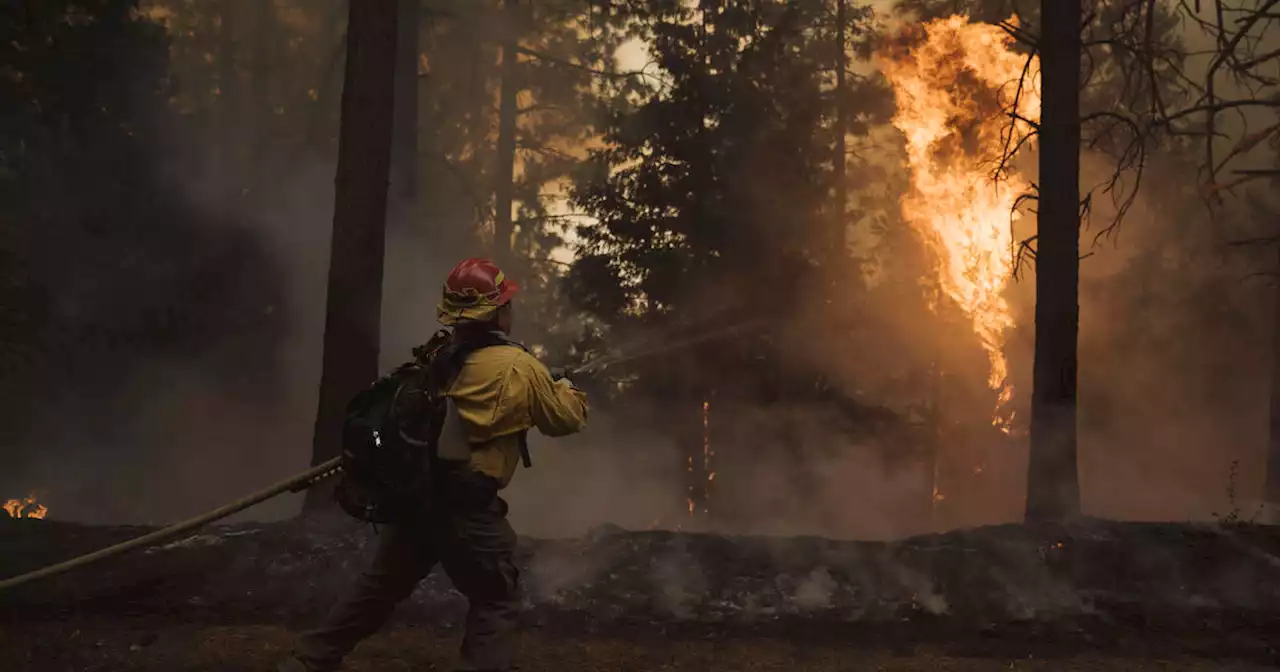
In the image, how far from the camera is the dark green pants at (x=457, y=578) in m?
4.55

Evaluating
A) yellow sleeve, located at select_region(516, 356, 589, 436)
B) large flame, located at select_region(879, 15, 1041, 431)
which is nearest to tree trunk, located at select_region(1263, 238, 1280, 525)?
large flame, located at select_region(879, 15, 1041, 431)

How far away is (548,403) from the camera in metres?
4.54

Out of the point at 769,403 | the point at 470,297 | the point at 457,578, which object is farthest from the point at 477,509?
the point at 769,403

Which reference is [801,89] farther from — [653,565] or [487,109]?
[487,109]

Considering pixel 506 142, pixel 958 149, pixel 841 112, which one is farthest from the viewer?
pixel 506 142

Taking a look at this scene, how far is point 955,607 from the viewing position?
646 cm

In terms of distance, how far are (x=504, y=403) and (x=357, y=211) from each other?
14.0 feet

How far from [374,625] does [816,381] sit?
11018 millimetres

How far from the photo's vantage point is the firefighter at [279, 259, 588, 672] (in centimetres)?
450

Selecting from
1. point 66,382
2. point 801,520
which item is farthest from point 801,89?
point 66,382

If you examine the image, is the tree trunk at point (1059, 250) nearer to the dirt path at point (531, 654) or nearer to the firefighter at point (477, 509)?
the dirt path at point (531, 654)

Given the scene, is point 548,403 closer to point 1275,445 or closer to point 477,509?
point 477,509

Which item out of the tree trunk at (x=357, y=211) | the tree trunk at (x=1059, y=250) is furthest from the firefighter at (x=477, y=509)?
the tree trunk at (x=1059, y=250)

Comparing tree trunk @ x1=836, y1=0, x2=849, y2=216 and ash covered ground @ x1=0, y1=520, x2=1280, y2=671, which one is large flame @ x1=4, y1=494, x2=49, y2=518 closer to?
ash covered ground @ x1=0, y1=520, x2=1280, y2=671
